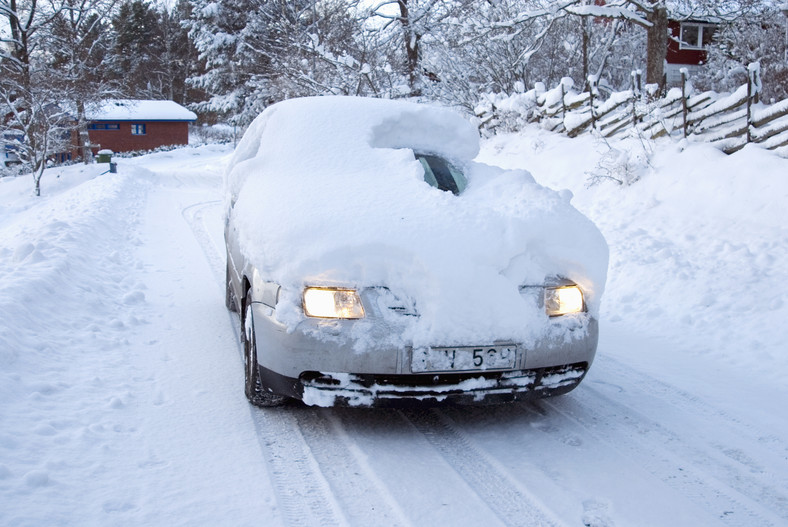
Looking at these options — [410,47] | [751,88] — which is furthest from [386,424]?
[410,47]

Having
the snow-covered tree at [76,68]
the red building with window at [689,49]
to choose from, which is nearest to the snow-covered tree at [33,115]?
the snow-covered tree at [76,68]

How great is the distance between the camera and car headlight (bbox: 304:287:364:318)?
10.8 feet

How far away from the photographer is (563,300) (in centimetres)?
363

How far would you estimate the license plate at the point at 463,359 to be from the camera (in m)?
3.25

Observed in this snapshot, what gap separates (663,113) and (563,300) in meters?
7.93

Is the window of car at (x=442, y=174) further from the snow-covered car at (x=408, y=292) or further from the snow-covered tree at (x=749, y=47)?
the snow-covered tree at (x=749, y=47)

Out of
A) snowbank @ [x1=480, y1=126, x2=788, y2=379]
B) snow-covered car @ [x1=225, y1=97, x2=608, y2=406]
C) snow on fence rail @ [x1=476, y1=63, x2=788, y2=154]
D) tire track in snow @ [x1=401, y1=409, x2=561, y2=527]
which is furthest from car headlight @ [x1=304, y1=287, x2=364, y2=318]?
snow on fence rail @ [x1=476, y1=63, x2=788, y2=154]

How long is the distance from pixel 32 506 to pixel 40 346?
206cm

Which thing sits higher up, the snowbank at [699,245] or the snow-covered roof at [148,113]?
the snow-covered roof at [148,113]

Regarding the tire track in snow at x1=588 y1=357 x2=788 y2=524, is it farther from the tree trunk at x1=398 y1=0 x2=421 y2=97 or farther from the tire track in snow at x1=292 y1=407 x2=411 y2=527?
the tree trunk at x1=398 y1=0 x2=421 y2=97

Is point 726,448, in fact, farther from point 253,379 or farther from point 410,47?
point 410,47

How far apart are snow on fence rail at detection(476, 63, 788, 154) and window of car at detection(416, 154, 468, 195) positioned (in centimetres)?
555

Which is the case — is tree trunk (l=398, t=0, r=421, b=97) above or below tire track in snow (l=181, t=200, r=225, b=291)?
above

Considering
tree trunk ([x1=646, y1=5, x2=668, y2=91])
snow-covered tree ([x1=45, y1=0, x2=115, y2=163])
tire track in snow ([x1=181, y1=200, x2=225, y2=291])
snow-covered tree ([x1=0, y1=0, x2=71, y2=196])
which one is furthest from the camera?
snow-covered tree ([x1=45, y1=0, x2=115, y2=163])
